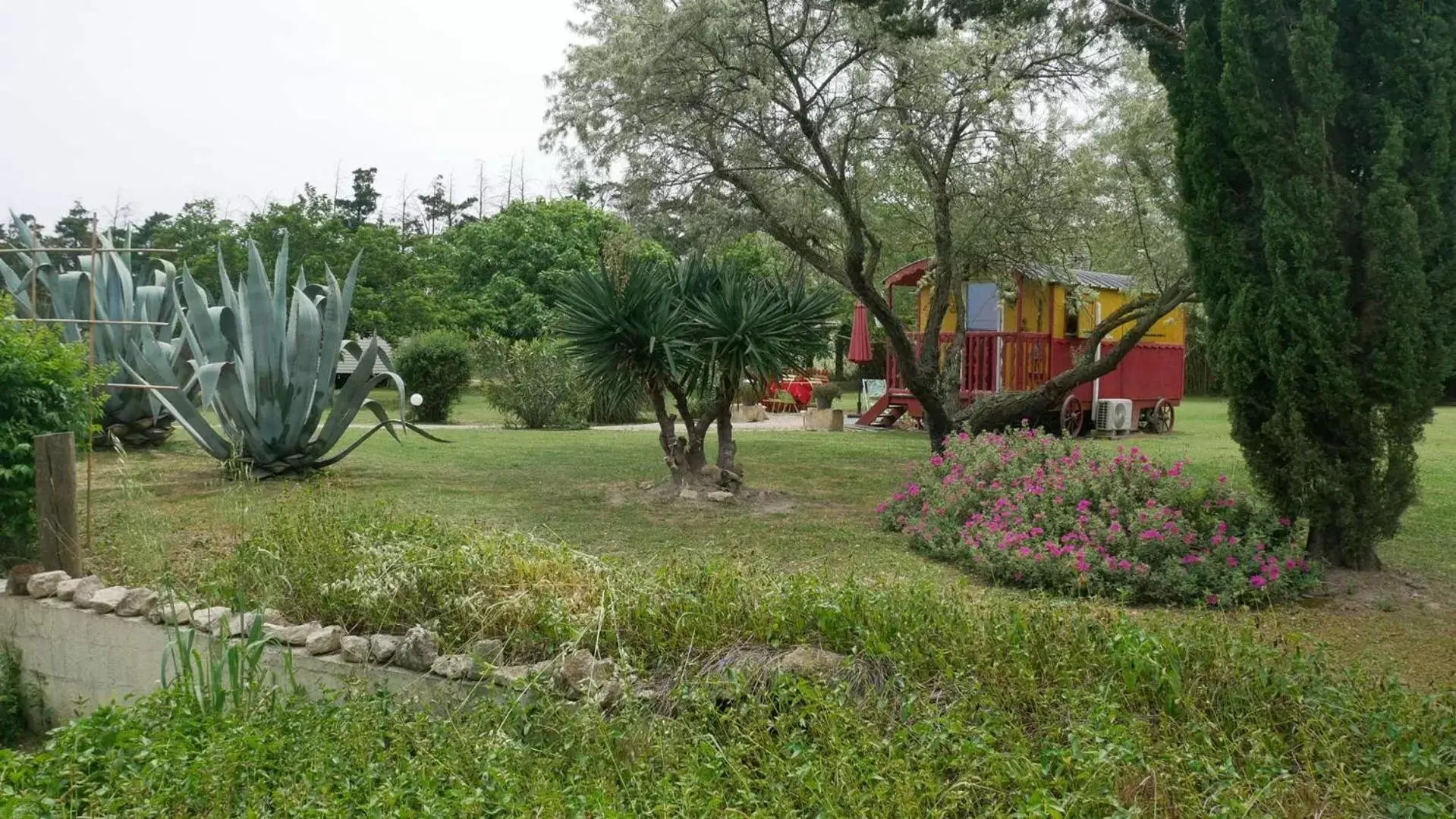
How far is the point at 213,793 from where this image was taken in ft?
12.2

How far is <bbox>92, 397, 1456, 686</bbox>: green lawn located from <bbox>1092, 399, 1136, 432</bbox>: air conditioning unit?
1.93 metres

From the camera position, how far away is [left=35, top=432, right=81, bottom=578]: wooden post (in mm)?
6445

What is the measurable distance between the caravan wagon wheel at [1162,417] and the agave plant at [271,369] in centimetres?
1367

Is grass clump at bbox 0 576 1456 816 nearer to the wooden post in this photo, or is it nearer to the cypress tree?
the wooden post

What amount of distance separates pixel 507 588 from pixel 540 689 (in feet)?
3.23

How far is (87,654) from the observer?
5.90 metres

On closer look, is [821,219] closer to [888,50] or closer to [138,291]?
[888,50]

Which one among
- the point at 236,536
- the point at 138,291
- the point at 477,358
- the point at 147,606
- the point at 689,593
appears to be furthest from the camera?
the point at 477,358

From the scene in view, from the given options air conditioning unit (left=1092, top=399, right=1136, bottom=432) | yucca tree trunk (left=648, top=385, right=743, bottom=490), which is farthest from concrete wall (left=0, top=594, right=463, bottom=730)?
air conditioning unit (left=1092, top=399, right=1136, bottom=432)

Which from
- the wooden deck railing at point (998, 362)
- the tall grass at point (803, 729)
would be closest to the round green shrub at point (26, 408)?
the tall grass at point (803, 729)

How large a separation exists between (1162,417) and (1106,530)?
14395 mm

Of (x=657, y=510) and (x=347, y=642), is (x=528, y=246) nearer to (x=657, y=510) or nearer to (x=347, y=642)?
(x=657, y=510)

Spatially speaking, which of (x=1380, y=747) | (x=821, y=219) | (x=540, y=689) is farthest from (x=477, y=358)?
(x=1380, y=747)

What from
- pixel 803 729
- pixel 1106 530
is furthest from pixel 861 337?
pixel 803 729
